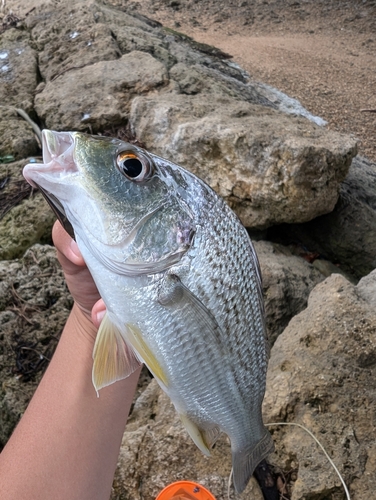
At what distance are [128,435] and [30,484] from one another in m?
0.77

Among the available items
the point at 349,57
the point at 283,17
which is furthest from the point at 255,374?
the point at 283,17

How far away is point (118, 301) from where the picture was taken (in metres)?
1.20

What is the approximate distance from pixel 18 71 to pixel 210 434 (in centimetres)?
453

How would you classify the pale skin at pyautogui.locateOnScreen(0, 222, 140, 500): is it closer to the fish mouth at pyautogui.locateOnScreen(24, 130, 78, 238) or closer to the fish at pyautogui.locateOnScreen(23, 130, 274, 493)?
the fish at pyautogui.locateOnScreen(23, 130, 274, 493)

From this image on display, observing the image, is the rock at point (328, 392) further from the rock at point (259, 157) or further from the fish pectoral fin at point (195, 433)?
the rock at point (259, 157)

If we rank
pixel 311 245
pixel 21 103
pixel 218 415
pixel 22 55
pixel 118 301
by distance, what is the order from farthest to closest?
pixel 22 55
pixel 21 103
pixel 311 245
pixel 218 415
pixel 118 301

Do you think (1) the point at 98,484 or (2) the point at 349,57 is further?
(2) the point at 349,57

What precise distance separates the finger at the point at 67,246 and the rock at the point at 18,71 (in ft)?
10.4

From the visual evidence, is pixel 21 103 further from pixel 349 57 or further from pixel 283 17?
pixel 283 17

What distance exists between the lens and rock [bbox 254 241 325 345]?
279cm

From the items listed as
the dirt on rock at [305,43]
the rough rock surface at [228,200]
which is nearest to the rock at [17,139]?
the rough rock surface at [228,200]

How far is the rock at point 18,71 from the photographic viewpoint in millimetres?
4598

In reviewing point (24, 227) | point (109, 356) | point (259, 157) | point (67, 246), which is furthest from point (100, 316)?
point (24, 227)

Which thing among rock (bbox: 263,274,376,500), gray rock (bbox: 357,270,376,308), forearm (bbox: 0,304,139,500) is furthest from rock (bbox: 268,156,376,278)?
forearm (bbox: 0,304,139,500)
